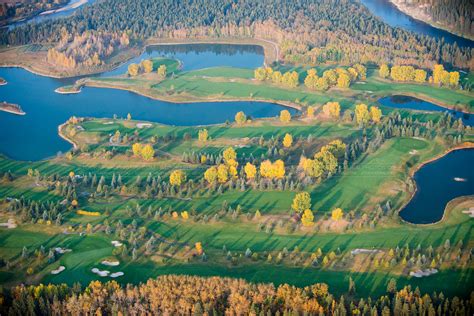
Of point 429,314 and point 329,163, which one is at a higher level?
point 329,163

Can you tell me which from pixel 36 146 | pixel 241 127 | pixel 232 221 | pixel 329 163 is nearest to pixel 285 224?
pixel 232 221

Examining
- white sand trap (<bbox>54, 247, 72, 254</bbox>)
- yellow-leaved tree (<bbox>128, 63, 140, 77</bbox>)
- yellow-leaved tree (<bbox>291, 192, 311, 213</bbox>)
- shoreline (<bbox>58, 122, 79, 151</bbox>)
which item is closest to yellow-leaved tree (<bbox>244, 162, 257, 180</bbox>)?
yellow-leaved tree (<bbox>291, 192, 311, 213</bbox>)

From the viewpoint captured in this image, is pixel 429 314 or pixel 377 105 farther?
pixel 377 105

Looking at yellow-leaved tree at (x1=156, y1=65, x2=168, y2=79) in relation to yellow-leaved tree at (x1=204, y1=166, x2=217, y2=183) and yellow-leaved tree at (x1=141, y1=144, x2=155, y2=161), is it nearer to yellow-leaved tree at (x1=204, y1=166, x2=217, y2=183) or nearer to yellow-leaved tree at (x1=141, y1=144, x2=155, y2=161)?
yellow-leaved tree at (x1=141, y1=144, x2=155, y2=161)

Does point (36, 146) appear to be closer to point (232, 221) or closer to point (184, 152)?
point (184, 152)

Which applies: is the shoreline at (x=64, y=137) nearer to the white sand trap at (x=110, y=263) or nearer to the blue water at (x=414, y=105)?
the white sand trap at (x=110, y=263)

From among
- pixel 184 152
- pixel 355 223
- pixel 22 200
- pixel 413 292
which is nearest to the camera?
pixel 413 292

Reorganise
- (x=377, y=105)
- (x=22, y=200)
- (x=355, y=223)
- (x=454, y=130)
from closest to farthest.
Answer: (x=355, y=223)
(x=22, y=200)
(x=454, y=130)
(x=377, y=105)
